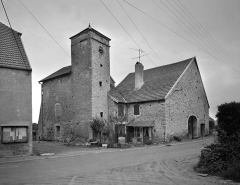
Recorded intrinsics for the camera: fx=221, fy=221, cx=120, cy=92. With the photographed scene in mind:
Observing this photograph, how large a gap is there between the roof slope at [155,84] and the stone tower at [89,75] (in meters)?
4.01

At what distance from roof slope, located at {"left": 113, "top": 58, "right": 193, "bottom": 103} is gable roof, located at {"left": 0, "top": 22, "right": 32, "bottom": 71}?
49.7 ft

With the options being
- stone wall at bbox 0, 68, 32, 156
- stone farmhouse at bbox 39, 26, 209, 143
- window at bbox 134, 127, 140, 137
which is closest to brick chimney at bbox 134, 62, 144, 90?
stone farmhouse at bbox 39, 26, 209, 143

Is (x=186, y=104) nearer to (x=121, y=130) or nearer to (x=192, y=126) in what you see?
(x=192, y=126)

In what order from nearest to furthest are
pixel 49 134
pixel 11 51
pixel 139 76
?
1. pixel 11 51
2. pixel 49 134
3. pixel 139 76

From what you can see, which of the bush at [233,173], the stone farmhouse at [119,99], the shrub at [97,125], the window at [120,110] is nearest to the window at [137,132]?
the stone farmhouse at [119,99]

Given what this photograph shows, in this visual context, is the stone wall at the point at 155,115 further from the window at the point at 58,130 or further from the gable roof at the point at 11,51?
the gable roof at the point at 11,51

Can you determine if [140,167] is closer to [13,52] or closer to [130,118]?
[13,52]

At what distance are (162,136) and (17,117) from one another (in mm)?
15706

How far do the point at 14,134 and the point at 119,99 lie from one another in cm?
A: 1504

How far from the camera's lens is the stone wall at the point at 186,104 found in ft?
84.5

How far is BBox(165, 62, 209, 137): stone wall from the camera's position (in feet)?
84.5

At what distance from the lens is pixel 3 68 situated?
14.7m

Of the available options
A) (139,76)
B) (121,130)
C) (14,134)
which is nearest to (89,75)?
(121,130)

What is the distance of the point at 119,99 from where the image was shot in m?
27.8
